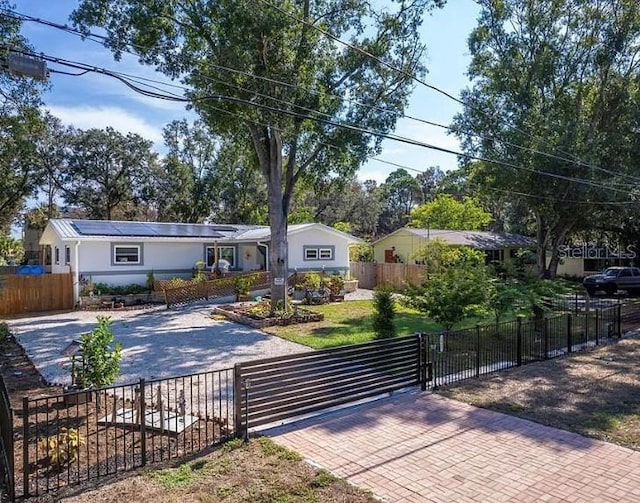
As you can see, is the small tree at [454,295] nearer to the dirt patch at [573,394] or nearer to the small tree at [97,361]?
the dirt patch at [573,394]

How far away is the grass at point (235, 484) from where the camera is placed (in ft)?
15.3

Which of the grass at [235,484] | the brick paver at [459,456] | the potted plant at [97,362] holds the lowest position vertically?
the brick paver at [459,456]

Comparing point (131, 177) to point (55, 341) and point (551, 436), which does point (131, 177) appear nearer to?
point (55, 341)

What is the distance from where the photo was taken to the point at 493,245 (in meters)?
32.0

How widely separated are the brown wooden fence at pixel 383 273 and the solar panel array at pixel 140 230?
8815 mm

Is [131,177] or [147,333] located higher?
[131,177]

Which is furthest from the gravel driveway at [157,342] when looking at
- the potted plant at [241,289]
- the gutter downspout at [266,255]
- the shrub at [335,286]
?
the gutter downspout at [266,255]

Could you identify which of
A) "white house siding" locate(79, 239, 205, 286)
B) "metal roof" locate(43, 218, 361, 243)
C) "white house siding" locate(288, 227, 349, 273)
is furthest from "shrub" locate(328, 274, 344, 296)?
"white house siding" locate(79, 239, 205, 286)

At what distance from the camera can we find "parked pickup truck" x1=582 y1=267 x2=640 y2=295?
25281mm

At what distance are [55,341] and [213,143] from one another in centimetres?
2954

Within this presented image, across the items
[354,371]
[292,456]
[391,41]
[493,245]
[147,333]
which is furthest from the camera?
[493,245]

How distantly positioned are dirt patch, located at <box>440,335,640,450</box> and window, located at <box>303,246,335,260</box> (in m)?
16.6

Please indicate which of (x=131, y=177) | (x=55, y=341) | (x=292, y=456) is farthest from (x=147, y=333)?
(x=131, y=177)

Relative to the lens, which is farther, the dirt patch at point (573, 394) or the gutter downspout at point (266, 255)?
the gutter downspout at point (266, 255)
